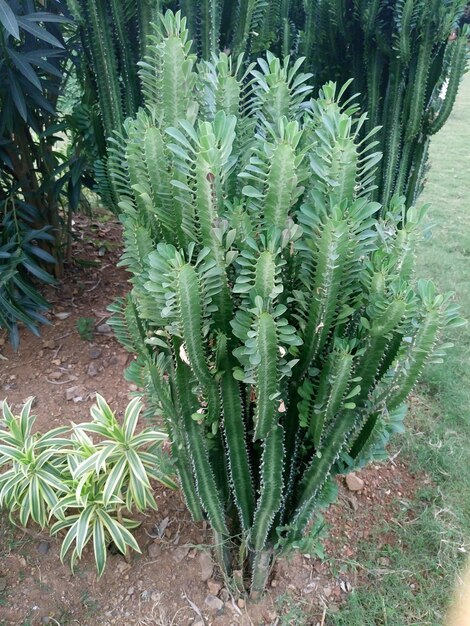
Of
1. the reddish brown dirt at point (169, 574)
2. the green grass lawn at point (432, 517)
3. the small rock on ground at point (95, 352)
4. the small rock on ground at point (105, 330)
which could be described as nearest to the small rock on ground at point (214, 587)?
the reddish brown dirt at point (169, 574)

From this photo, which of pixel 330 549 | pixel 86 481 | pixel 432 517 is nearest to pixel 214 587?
pixel 330 549

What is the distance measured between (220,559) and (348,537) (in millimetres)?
607

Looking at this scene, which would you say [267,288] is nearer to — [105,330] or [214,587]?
[214,587]

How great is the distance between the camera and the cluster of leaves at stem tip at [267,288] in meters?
1.14

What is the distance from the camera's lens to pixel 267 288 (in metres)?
1.12

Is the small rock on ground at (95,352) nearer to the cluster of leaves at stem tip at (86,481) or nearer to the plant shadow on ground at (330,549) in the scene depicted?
the plant shadow on ground at (330,549)

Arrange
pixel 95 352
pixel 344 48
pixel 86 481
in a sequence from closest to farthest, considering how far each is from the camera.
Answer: pixel 86 481 → pixel 95 352 → pixel 344 48

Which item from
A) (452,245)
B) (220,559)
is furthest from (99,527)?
(452,245)

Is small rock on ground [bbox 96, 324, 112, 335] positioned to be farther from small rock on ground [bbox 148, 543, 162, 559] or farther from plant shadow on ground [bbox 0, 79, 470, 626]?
small rock on ground [bbox 148, 543, 162, 559]

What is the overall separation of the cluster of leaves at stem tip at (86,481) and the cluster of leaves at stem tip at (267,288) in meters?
0.45

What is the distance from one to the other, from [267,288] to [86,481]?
3.79 feet

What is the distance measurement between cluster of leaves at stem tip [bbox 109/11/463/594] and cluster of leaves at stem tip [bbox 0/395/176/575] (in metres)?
0.45

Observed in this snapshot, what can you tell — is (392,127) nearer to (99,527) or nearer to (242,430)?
(242,430)

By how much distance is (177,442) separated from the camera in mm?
1480
